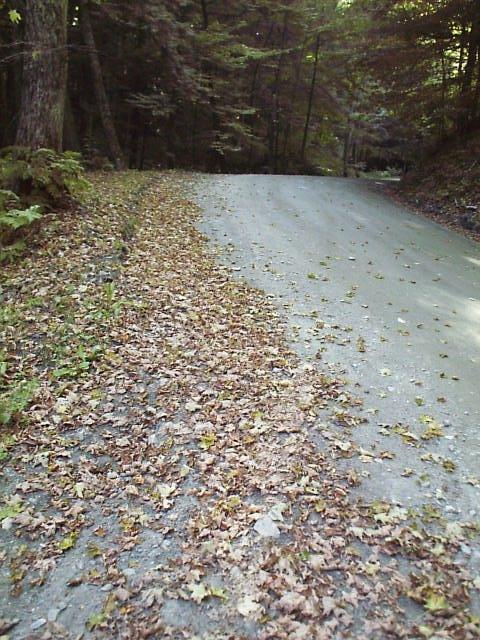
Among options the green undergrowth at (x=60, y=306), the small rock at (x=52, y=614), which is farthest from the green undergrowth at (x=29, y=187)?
the small rock at (x=52, y=614)

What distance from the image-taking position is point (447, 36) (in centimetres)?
1393

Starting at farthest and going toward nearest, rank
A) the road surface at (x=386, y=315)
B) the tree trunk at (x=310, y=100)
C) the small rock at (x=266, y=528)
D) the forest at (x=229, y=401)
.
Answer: the tree trunk at (x=310, y=100)
the road surface at (x=386, y=315)
the small rock at (x=266, y=528)
the forest at (x=229, y=401)

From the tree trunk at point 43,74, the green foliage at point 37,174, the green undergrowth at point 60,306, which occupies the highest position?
the tree trunk at point 43,74

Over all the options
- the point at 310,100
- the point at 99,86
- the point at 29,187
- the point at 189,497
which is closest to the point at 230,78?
the point at 310,100

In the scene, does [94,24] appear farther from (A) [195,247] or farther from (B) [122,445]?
(B) [122,445]

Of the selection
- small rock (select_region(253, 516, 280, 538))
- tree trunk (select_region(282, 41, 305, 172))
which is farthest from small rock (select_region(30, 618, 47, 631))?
tree trunk (select_region(282, 41, 305, 172))

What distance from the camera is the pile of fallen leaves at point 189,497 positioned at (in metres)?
2.92

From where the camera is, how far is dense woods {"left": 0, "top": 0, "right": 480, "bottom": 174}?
12.4 metres

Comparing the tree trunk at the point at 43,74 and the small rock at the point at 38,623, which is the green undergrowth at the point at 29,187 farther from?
the small rock at the point at 38,623

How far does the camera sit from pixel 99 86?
14.8m

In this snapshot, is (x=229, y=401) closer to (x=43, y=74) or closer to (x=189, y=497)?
(x=189, y=497)

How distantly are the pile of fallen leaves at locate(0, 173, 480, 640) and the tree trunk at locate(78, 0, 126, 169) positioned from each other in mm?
10215

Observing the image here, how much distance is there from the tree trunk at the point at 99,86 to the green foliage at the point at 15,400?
1160 centimetres

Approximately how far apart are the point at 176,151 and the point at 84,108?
498 cm
